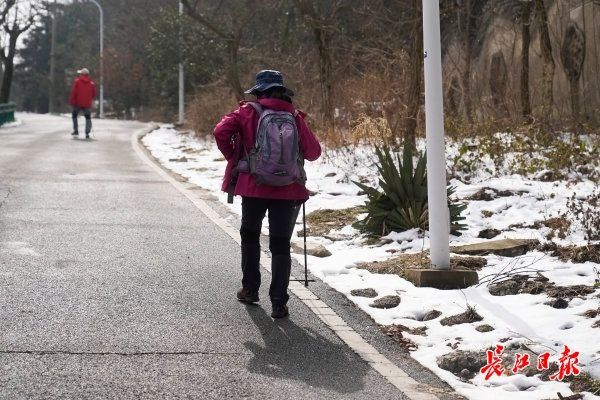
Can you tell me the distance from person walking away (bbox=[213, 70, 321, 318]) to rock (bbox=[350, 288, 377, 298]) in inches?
39.5

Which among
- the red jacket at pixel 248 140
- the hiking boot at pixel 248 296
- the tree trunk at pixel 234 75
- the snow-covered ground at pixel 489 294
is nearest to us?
the snow-covered ground at pixel 489 294

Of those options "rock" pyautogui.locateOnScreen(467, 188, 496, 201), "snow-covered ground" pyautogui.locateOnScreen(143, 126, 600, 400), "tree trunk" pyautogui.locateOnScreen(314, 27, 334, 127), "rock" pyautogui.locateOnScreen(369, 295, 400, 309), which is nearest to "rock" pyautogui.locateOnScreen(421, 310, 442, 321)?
"snow-covered ground" pyautogui.locateOnScreen(143, 126, 600, 400)

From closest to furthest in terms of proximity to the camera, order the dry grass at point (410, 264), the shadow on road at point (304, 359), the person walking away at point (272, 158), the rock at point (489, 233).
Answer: the shadow on road at point (304, 359) < the person walking away at point (272, 158) < the dry grass at point (410, 264) < the rock at point (489, 233)

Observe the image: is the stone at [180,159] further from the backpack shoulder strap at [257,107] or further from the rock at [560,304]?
the rock at [560,304]

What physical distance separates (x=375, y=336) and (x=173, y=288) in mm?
1955

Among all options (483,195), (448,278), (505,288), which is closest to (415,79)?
(483,195)

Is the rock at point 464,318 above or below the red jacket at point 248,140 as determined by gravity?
below

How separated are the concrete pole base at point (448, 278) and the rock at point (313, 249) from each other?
1.94 metres

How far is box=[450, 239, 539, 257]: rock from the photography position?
364 inches

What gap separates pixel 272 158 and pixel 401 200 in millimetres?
4174

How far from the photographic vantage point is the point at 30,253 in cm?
934

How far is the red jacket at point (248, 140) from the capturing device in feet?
23.2

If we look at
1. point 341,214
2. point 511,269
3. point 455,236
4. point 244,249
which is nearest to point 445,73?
point 341,214

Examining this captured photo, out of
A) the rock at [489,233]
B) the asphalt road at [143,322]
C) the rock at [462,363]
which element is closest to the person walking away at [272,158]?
the asphalt road at [143,322]
